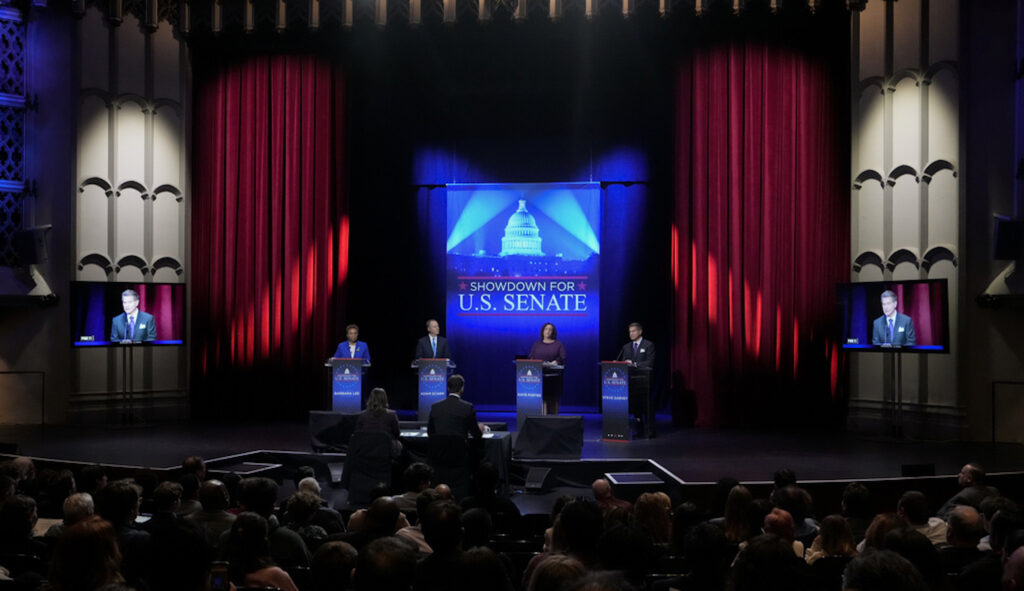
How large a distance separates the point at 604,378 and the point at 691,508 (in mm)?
5761

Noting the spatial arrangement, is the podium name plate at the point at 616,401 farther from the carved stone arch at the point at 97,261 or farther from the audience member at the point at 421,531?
the carved stone arch at the point at 97,261

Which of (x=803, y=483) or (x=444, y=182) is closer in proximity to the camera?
(x=803, y=483)

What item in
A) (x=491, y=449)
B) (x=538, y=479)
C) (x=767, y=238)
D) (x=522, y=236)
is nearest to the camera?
(x=491, y=449)

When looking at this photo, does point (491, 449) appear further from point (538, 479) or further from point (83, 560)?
point (83, 560)

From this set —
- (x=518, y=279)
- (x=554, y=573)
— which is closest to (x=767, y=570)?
(x=554, y=573)

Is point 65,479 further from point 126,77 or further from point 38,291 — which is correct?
point 126,77

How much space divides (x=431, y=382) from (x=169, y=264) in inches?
172

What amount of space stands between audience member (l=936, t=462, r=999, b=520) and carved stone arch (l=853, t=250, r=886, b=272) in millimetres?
5406

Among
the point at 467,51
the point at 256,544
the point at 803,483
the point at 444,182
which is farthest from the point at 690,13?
the point at 256,544

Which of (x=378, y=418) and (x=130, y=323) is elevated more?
(x=130, y=323)

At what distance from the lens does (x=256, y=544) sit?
3336 mm

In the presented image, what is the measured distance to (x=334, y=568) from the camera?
288cm

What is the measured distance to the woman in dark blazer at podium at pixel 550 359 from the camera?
1084cm

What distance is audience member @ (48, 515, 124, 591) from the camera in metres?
2.84
